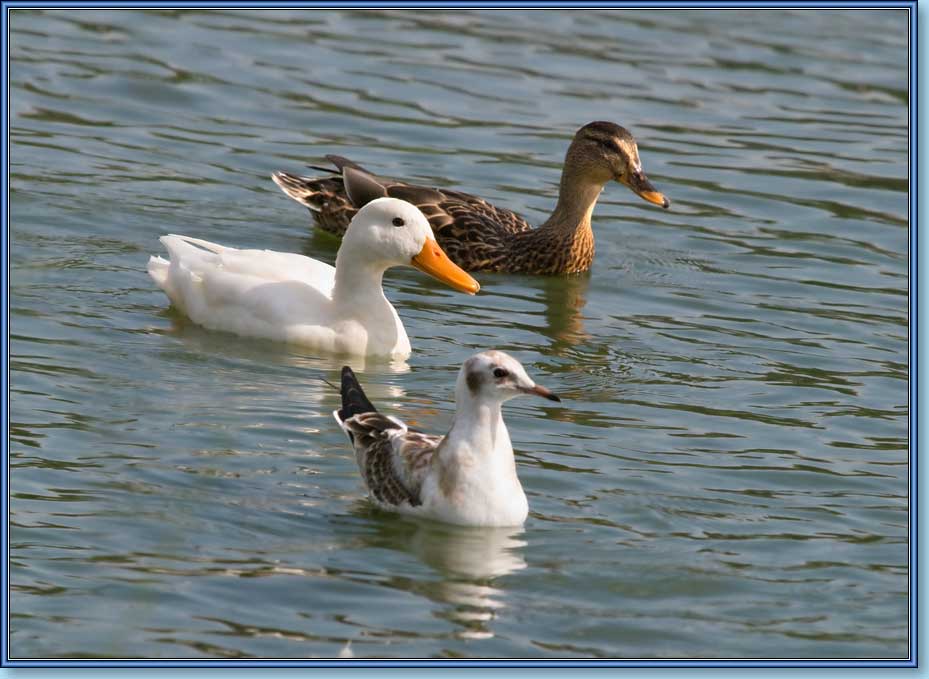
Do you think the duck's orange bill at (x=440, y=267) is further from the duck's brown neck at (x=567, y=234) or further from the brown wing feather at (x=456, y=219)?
the duck's brown neck at (x=567, y=234)

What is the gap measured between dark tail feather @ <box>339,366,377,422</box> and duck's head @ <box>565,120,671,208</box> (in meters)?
4.99

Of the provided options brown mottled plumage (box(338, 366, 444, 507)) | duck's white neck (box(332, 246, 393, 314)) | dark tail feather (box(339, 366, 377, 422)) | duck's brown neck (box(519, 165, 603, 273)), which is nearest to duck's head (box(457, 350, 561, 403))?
brown mottled plumage (box(338, 366, 444, 507))

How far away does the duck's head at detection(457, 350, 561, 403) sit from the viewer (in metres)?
8.24

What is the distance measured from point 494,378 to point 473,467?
1.38ft

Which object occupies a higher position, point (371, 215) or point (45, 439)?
point (371, 215)

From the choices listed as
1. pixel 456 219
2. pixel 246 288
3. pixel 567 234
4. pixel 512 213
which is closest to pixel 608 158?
pixel 567 234

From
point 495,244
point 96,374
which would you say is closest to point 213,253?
point 96,374

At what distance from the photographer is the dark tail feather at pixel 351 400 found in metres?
9.09

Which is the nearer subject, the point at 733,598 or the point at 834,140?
the point at 733,598

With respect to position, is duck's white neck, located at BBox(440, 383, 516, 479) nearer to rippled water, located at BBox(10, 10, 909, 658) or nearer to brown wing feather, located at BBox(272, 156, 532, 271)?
rippled water, located at BBox(10, 10, 909, 658)

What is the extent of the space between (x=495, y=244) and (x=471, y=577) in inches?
237

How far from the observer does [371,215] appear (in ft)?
37.3

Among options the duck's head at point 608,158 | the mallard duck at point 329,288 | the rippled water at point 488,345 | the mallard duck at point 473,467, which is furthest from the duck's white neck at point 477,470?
the duck's head at point 608,158

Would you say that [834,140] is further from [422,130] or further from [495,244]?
[495,244]
